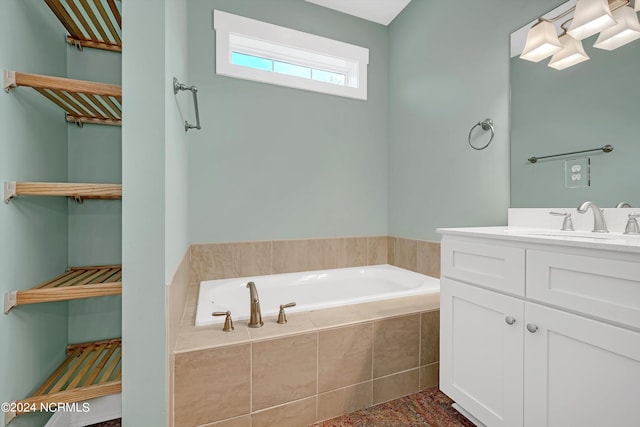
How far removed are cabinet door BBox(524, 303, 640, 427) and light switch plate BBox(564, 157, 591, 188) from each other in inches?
30.2

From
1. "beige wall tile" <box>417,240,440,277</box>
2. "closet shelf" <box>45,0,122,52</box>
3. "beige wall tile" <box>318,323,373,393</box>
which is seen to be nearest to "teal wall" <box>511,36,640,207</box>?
"beige wall tile" <box>417,240,440,277</box>

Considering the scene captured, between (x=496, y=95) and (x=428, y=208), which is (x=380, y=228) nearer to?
(x=428, y=208)

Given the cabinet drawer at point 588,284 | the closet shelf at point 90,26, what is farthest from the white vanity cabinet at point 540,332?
the closet shelf at point 90,26

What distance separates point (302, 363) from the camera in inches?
54.5

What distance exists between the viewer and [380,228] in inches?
112

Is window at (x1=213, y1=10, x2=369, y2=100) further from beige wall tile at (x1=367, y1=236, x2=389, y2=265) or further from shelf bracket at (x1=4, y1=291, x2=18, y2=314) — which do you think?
shelf bracket at (x1=4, y1=291, x2=18, y2=314)

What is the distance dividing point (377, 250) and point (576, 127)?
5.69 ft

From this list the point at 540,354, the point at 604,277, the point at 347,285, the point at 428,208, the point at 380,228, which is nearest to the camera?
the point at 604,277

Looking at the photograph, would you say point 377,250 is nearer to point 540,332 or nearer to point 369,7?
point 540,332

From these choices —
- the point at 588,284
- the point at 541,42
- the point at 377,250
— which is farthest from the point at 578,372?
the point at 377,250

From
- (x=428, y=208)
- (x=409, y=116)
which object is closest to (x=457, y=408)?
(x=428, y=208)

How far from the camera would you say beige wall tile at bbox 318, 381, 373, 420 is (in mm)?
1428

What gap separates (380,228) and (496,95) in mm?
1439

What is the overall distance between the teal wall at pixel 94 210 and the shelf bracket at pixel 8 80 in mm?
591
